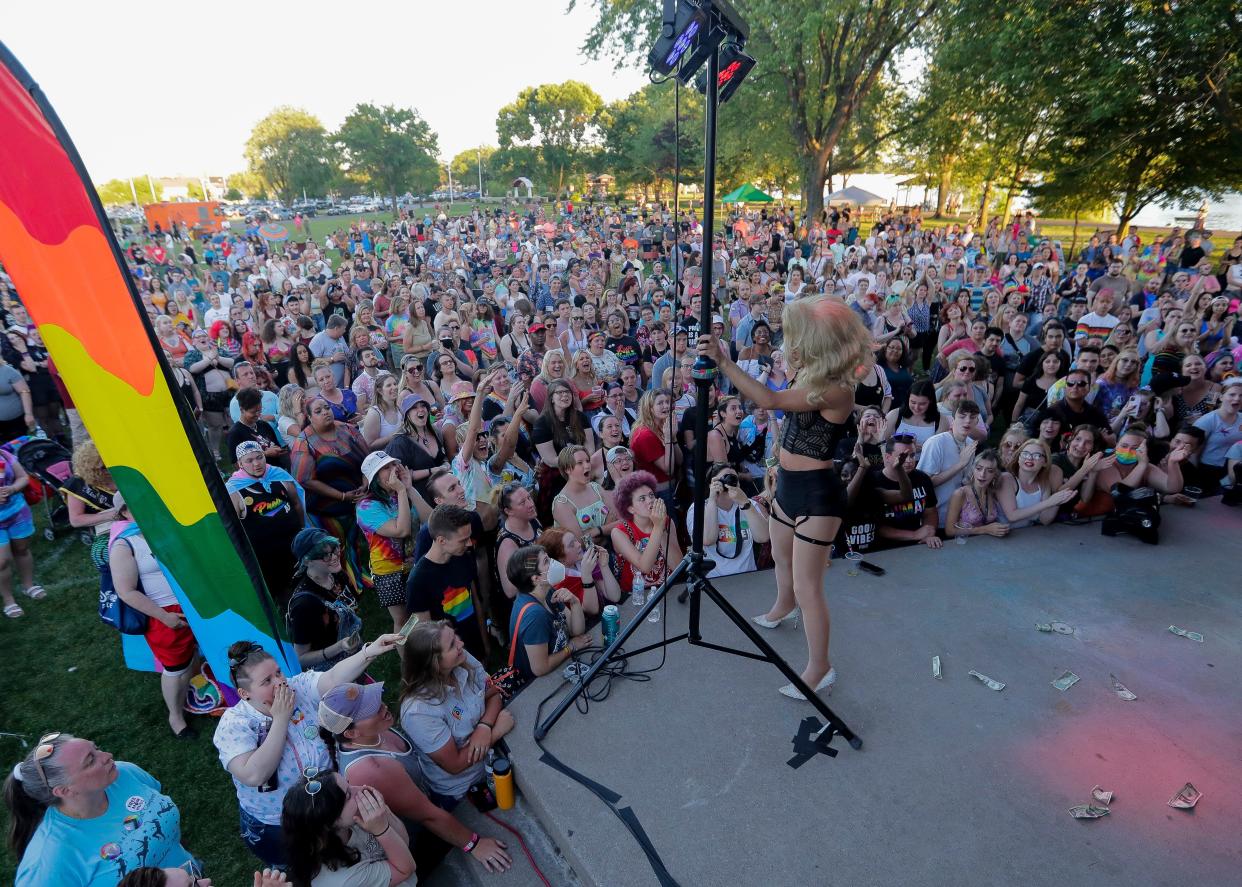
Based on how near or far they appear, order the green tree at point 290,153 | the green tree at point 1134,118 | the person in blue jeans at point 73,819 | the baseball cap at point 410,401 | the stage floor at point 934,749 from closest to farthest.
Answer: the person in blue jeans at point 73,819 < the stage floor at point 934,749 < the baseball cap at point 410,401 < the green tree at point 1134,118 < the green tree at point 290,153

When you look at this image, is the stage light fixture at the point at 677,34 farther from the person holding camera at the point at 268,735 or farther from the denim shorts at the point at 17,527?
the denim shorts at the point at 17,527

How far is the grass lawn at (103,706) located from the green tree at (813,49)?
1781 cm

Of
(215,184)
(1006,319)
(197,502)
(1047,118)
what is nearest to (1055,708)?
(197,502)

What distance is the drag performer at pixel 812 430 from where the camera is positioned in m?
2.63

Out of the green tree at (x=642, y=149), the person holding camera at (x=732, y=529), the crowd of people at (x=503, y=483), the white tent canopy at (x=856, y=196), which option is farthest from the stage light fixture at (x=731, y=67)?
the white tent canopy at (x=856, y=196)

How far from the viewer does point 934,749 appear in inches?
118

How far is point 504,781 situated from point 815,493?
2041 mm

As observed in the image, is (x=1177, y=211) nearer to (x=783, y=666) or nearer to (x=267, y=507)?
(x=783, y=666)

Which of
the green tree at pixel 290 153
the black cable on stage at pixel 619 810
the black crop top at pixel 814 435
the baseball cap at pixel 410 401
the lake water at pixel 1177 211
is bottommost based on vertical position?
the black cable on stage at pixel 619 810

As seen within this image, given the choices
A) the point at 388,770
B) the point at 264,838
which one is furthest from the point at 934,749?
the point at 264,838

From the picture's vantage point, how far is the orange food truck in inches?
1649

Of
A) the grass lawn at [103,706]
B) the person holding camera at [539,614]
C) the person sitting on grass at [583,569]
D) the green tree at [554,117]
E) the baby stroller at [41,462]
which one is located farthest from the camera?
the green tree at [554,117]

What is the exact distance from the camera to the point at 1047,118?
1528 centimetres

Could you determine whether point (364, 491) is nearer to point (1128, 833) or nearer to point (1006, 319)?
point (1128, 833)
